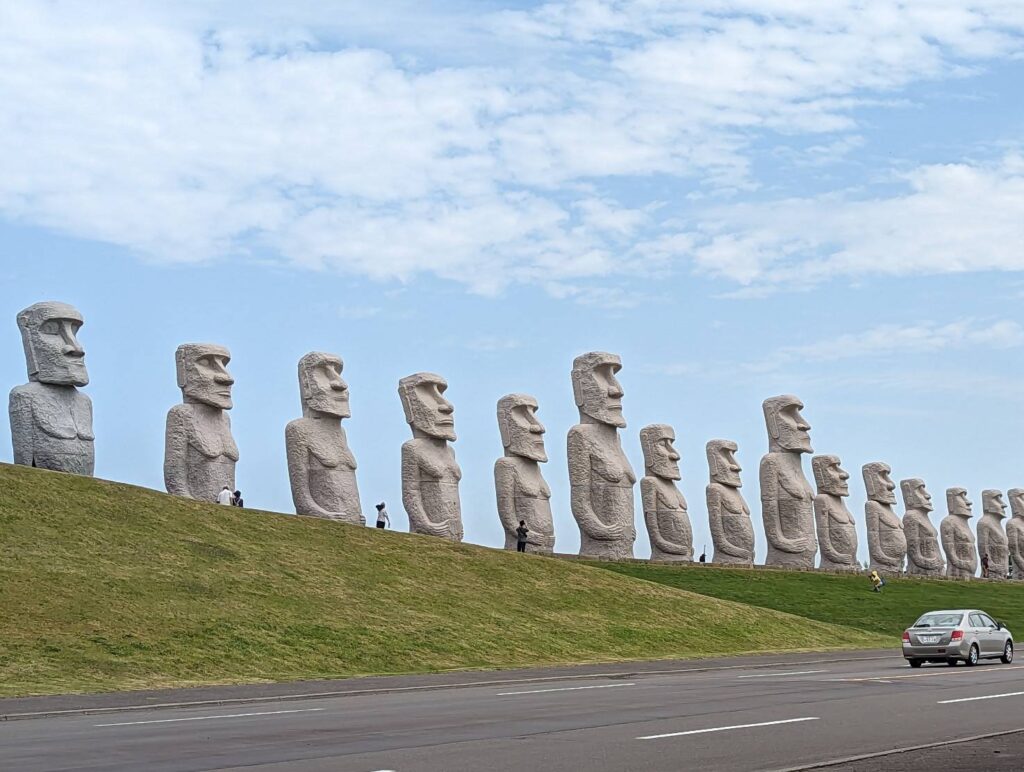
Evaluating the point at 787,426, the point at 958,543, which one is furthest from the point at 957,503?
the point at 787,426

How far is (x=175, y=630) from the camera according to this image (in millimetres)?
24562

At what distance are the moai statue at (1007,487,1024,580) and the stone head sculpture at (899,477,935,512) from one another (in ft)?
27.6

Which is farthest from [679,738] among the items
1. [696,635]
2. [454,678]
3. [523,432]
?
[523,432]

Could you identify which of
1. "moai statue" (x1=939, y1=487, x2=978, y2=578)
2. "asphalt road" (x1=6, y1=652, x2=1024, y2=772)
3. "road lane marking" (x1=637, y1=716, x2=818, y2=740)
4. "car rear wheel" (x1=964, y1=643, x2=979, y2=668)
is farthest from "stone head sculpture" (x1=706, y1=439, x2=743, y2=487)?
"road lane marking" (x1=637, y1=716, x2=818, y2=740)

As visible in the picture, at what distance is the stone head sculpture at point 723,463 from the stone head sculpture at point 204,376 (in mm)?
18350

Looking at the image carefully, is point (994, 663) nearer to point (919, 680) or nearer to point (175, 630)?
point (919, 680)

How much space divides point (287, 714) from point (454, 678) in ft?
22.5

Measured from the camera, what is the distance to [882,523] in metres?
54.7

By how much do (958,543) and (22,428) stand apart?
41.2 meters

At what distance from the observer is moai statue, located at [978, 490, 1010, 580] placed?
63.5 meters

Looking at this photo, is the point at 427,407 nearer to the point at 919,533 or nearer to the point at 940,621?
the point at 940,621

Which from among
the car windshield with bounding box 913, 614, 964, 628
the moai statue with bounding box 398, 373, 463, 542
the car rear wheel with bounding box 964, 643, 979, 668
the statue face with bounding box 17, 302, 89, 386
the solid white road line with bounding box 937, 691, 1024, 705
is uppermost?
the statue face with bounding box 17, 302, 89, 386

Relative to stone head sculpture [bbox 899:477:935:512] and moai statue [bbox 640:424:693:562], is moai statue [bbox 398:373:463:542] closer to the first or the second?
moai statue [bbox 640:424:693:562]

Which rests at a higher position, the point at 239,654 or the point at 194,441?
the point at 194,441
